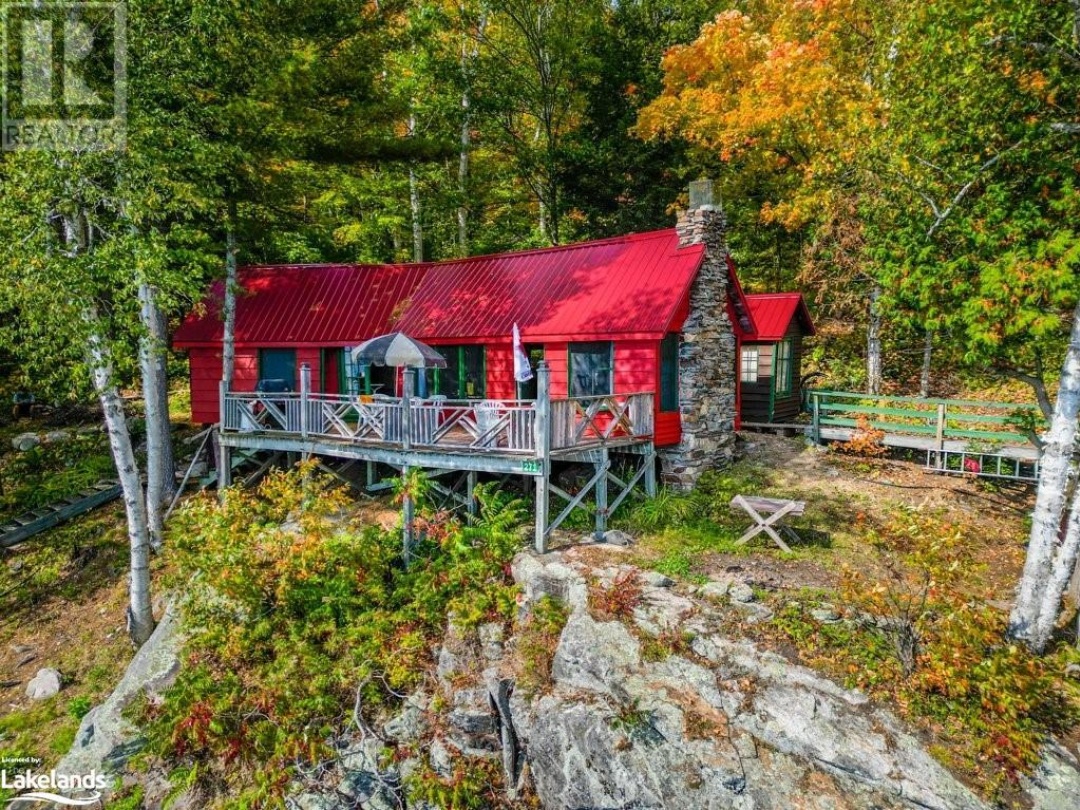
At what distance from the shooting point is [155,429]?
13977 mm

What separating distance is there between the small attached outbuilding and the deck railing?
22.7 feet

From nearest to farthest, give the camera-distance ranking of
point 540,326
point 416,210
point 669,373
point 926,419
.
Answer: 1. point 669,373
2. point 540,326
3. point 926,419
4. point 416,210

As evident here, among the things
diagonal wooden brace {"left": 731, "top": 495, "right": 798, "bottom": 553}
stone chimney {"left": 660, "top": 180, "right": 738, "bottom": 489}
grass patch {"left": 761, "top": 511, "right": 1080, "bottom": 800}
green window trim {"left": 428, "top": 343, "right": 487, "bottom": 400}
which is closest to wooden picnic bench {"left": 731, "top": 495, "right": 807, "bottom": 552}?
diagonal wooden brace {"left": 731, "top": 495, "right": 798, "bottom": 553}

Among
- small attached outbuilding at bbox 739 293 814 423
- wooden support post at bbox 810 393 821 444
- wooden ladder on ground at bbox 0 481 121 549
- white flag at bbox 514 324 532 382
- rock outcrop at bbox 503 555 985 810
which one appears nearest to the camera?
rock outcrop at bbox 503 555 985 810

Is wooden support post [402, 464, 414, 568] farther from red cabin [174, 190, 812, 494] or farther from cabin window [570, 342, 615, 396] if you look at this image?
cabin window [570, 342, 615, 396]

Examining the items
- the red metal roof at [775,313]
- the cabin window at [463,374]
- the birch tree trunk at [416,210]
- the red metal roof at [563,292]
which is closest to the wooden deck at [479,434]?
the cabin window at [463,374]

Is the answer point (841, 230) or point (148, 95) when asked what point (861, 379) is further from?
point (148, 95)

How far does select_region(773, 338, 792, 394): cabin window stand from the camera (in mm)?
18078

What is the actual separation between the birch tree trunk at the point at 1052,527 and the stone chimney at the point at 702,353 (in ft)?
21.4

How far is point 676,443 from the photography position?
44.2ft

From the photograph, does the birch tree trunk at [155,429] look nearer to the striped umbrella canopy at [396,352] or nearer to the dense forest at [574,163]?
the dense forest at [574,163]
